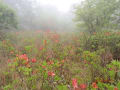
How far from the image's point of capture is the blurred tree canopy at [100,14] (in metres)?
7.30

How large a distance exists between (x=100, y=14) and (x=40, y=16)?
15271mm

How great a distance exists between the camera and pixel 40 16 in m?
21.0

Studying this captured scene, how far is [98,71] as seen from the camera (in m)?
2.99

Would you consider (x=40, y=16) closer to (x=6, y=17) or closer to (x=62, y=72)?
(x=6, y=17)

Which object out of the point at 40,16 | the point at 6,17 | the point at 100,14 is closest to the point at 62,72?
→ the point at 100,14

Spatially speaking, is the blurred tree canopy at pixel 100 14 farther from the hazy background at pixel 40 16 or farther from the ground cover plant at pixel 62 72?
the hazy background at pixel 40 16

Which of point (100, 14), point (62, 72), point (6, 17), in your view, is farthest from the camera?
point (6, 17)

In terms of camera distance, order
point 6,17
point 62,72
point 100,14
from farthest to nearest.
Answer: point 6,17 < point 100,14 < point 62,72

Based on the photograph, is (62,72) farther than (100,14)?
No

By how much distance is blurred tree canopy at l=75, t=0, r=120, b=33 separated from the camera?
7.30 meters

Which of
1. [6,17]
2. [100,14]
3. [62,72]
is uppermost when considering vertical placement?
[6,17]

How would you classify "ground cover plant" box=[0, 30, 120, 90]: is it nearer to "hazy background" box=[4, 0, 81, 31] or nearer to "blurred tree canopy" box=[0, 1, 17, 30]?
"blurred tree canopy" box=[0, 1, 17, 30]

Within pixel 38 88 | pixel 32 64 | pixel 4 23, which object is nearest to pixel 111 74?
pixel 38 88

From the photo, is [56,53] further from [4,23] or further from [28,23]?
[28,23]
